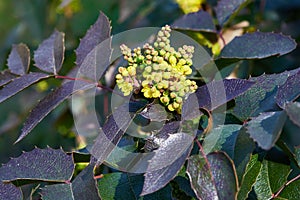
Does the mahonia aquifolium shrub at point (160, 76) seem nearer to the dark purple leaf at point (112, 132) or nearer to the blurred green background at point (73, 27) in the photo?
the dark purple leaf at point (112, 132)

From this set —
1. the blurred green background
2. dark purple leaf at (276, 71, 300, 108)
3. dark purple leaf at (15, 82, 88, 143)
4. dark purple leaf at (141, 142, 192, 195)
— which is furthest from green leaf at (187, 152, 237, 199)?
the blurred green background

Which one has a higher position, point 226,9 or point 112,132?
point 112,132

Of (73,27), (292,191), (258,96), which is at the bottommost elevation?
(73,27)

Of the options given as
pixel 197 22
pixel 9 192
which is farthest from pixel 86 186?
pixel 197 22

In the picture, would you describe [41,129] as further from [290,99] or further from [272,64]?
[290,99]

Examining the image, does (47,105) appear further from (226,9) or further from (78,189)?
(226,9)

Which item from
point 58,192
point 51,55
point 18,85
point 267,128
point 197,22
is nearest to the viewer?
point 267,128

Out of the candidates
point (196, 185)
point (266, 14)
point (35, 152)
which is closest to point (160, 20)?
point (266, 14)

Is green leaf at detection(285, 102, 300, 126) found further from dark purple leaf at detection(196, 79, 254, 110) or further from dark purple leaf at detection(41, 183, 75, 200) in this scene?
dark purple leaf at detection(41, 183, 75, 200)
